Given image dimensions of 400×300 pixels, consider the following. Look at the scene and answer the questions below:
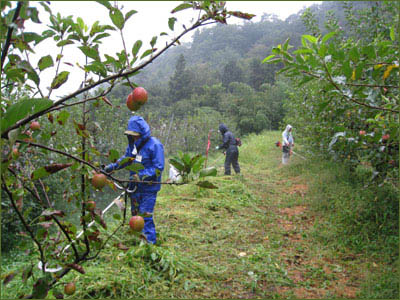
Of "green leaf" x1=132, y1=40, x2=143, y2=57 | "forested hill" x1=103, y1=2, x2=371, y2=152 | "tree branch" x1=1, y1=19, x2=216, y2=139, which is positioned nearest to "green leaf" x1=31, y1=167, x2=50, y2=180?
"tree branch" x1=1, y1=19, x2=216, y2=139

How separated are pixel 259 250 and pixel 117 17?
327 cm

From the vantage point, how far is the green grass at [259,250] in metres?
2.68

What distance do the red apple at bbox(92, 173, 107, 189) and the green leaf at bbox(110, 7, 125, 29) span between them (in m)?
0.38

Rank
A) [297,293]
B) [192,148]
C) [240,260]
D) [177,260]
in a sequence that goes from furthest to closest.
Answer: [192,148]
[240,260]
[177,260]
[297,293]

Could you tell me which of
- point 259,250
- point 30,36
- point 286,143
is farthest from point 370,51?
point 286,143

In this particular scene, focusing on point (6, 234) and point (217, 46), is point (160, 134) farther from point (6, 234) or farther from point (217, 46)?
point (217, 46)

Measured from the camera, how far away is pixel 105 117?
780 cm

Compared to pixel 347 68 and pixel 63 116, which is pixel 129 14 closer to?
pixel 63 116


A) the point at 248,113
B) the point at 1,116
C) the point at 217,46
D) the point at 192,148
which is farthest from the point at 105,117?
the point at 217,46

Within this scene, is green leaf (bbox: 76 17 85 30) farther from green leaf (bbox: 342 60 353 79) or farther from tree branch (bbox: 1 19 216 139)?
green leaf (bbox: 342 60 353 79)

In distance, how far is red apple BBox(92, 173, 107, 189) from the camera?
31.7 inches

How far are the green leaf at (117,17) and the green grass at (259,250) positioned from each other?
968 millimetres

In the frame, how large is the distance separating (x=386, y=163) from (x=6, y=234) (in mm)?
4946

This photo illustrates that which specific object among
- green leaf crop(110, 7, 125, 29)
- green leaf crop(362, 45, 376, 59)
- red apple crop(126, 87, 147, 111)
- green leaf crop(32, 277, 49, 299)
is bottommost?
green leaf crop(32, 277, 49, 299)
